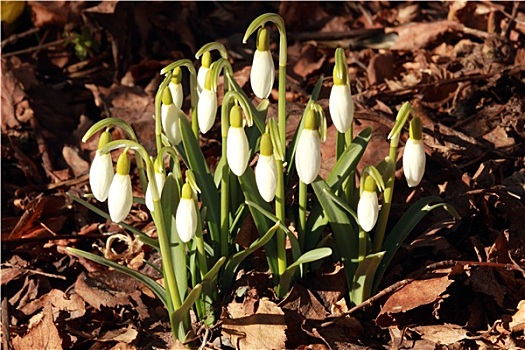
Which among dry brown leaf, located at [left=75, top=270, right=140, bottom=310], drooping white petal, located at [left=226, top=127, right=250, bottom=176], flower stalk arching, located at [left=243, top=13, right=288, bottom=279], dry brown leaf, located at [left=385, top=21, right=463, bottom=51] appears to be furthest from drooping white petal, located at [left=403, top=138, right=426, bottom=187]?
dry brown leaf, located at [left=385, top=21, right=463, bottom=51]

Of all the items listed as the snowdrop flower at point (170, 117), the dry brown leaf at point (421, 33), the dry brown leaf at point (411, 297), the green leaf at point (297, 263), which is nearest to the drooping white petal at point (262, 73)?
the snowdrop flower at point (170, 117)

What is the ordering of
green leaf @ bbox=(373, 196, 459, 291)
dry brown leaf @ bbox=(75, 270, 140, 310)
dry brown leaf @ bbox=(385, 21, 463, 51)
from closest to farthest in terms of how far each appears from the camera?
green leaf @ bbox=(373, 196, 459, 291)
dry brown leaf @ bbox=(75, 270, 140, 310)
dry brown leaf @ bbox=(385, 21, 463, 51)

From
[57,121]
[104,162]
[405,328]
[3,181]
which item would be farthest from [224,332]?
[57,121]

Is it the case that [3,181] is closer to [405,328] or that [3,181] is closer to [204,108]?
[204,108]

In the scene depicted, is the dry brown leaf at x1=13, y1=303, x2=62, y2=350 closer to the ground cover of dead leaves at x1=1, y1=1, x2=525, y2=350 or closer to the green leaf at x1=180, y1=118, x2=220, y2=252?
the ground cover of dead leaves at x1=1, y1=1, x2=525, y2=350

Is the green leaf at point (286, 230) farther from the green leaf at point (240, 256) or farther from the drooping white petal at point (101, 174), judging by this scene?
the drooping white petal at point (101, 174)
